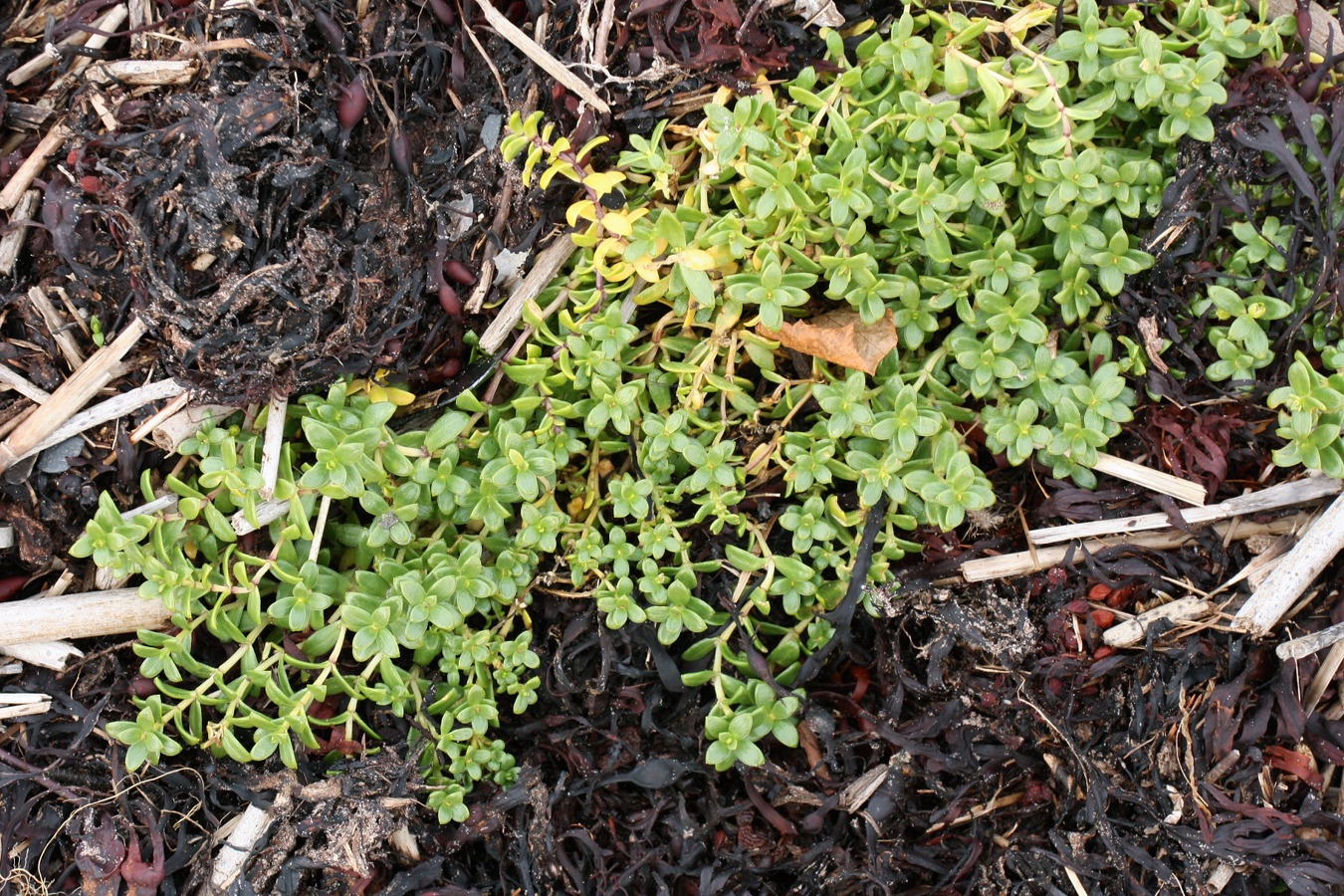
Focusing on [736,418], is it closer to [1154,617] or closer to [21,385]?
[1154,617]

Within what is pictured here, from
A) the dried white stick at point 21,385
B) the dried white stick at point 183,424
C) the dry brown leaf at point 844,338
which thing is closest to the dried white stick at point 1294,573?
the dry brown leaf at point 844,338

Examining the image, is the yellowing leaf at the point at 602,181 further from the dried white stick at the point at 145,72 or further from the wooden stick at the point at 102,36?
the wooden stick at the point at 102,36

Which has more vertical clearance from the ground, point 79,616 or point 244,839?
point 79,616

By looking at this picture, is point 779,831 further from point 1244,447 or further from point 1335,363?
point 1335,363

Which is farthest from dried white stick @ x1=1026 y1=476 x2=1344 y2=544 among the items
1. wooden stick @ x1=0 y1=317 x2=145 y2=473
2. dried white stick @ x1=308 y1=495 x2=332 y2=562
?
wooden stick @ x1=0 y1=317 x2=145 y2=473

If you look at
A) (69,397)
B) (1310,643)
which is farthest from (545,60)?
(1310,643)

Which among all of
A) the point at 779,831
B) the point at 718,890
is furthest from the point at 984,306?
the point at 718,890
